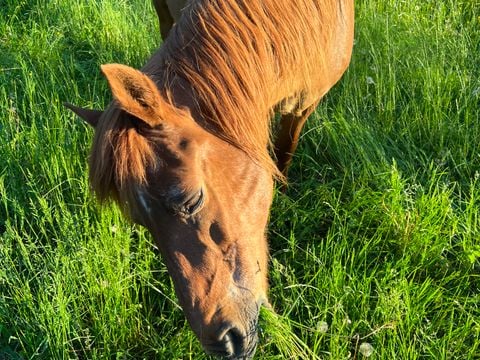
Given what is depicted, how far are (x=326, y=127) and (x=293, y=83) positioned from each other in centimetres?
93

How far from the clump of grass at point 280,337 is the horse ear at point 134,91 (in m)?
0.83

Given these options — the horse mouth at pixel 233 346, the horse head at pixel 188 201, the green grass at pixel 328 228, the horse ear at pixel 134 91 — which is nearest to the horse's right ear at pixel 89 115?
the horse head at pixel 188 201

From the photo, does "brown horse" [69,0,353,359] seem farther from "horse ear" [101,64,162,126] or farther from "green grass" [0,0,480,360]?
"green grass" [0,0,480,360]

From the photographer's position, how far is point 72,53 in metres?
3.92

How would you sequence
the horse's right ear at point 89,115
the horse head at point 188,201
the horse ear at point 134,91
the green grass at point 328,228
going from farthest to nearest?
the green grass at point 328,228 → the horse's right ear at point 89,115 → the horse head at point 188,201 → the horse ear at point 134,91

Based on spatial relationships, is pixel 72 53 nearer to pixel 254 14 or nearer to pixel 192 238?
pixel 254 14

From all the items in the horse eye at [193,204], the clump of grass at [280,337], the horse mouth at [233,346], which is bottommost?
the clump of grass at [280,337]

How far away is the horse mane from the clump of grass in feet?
1.76

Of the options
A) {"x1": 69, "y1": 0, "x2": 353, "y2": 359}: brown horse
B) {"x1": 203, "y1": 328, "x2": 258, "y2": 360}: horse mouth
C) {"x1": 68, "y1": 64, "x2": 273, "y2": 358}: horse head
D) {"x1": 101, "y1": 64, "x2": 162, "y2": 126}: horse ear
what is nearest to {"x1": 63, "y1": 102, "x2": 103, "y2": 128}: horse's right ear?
{"x1": 69, "y1": 0, "x2": 353, "y2": 359}: brown horse

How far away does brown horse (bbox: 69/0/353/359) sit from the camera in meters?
1.55

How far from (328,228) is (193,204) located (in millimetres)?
1131

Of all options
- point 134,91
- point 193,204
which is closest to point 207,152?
point 193,204

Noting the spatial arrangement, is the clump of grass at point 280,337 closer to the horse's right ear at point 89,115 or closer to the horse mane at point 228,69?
the horse mane at point 228,69

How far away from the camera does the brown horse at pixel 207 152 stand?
1.55m
